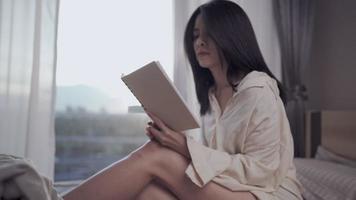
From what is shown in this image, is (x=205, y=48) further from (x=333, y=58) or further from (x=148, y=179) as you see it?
(x=333, y=58)

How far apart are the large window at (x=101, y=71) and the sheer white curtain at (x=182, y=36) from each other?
2.2 inches

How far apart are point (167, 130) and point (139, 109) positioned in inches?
33.1

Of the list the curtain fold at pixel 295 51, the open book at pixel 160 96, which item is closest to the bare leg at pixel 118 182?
the open book at pixel 160 96

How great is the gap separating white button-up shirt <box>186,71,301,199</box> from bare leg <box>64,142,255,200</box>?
0.10 feet

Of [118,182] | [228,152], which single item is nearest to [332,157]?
[228,152]

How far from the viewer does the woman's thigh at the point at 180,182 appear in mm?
980

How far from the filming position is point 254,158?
1043 mm

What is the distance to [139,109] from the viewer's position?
188 centimetres

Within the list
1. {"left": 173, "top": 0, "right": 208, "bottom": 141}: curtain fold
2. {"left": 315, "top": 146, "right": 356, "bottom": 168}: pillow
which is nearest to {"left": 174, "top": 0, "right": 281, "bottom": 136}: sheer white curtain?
{"left": 173, "top": 0, "right": 208, "bottom": 141}: curtain fold

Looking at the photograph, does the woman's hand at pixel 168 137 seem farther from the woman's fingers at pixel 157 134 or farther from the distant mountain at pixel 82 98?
the distant mountain at pixel 82 98

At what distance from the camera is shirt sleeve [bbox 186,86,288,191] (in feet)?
3.23

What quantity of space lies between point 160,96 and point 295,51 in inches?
55.9

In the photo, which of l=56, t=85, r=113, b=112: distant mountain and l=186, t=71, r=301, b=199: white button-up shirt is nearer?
l=186, t=71, r=301, b=199: white button-up shirt

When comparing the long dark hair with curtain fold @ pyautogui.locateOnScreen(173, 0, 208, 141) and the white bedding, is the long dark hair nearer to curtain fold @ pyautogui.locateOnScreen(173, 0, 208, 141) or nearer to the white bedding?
the white bedding
